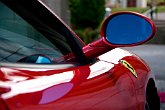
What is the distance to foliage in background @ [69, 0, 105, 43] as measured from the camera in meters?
22.5

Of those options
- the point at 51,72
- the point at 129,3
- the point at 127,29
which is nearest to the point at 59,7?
the point at 127,29

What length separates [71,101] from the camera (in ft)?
7.29

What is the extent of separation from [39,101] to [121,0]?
6558 centimetres

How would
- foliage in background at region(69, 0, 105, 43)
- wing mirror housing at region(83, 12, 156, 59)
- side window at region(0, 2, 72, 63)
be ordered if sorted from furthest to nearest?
1. foliage in background at region(69, 0, 105, 43)
2. wing mirror housing at region(83, 12, 156, 59)
3. side window at region(0, 2, 72, 63)

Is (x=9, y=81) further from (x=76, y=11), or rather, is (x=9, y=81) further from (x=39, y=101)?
(x=76, y=11)

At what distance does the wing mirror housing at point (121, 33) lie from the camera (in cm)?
295

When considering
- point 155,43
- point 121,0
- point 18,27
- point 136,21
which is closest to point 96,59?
point 136,21

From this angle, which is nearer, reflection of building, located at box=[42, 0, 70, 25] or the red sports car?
the red sports car

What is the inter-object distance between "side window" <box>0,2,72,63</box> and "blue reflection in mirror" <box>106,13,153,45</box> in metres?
0.27

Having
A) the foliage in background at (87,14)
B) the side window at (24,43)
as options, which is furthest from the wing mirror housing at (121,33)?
the foliage in background at (87,14)

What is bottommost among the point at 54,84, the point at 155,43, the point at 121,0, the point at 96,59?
the point at 121,0

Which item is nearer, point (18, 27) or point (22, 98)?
point (22, 98)

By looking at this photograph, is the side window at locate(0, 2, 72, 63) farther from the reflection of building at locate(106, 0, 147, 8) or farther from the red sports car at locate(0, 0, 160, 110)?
the reflection of building at locate(106, 0, 147, 8)

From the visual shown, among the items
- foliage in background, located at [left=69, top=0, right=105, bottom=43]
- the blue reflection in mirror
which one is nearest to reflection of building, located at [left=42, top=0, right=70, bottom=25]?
the blue reflection in mirror
